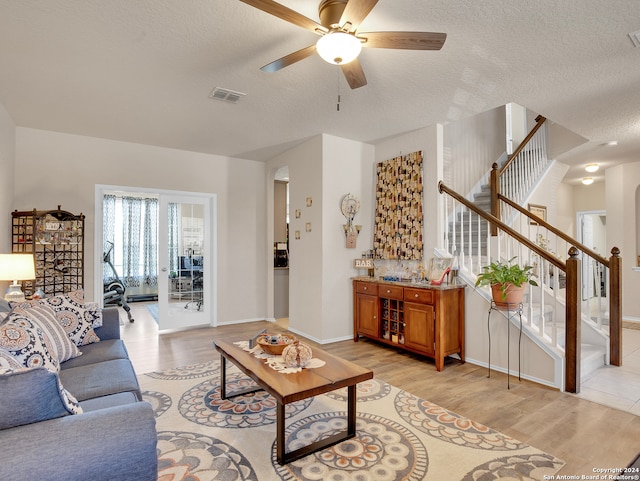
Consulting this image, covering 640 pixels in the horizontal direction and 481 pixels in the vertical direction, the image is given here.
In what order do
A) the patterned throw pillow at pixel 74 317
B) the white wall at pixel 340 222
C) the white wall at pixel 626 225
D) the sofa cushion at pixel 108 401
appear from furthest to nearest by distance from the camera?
the white wall at pixel 626 225, the white wall at pixel 340 222, the patterned throw pillow at pixel 74 317, the sofa cushion at pixel 108 401

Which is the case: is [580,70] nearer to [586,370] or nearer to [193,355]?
[586,370]

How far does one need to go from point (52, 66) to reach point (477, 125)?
18.4 ft

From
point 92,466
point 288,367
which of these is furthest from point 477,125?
point 92,466

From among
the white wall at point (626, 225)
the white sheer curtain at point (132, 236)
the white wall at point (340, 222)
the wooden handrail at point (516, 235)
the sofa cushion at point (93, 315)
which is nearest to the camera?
the sofa cushion at point (93, 315)

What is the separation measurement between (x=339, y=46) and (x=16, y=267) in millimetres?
3415

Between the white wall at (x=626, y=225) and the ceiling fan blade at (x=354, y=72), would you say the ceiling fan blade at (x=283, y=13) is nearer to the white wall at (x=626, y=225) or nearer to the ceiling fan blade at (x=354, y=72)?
the ceiling fan blade at (x=354, y=72)

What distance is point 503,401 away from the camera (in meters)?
2.89

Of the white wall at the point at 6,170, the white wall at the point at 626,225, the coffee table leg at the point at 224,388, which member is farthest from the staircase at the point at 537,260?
the white wall at the point at 6,170

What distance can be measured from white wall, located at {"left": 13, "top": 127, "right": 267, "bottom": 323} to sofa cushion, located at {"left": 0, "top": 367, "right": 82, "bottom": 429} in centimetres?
403

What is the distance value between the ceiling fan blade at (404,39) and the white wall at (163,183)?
4046 millimetres

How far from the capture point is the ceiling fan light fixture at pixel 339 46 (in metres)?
2.05

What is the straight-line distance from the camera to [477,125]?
5.91m

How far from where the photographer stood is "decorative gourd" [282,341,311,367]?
2357 millimetres

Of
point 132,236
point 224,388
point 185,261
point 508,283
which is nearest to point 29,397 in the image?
point 224,388
